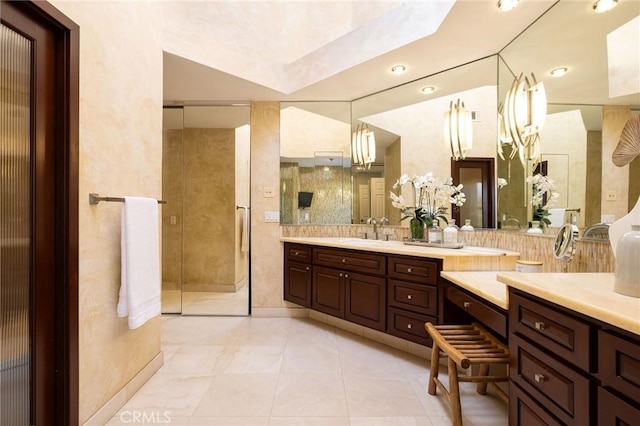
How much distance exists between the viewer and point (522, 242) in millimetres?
2012

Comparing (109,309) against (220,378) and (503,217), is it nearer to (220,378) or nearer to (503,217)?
(220,378)

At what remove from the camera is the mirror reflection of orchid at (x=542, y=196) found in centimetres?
181

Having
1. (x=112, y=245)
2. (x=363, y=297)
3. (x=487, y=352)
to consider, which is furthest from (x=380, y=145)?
(x=112, y=245)

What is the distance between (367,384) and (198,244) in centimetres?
285

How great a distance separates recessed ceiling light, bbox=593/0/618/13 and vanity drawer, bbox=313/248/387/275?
74.3 inches

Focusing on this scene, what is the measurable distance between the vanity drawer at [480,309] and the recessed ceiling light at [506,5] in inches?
68.9

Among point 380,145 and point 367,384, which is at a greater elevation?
point 380,145

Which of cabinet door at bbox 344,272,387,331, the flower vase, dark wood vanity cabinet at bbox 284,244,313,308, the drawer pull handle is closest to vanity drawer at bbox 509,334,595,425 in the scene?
the drawer pull handle

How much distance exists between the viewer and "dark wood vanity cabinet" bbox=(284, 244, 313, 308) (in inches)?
119

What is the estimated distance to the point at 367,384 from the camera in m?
1.98

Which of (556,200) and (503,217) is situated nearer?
(556,200)

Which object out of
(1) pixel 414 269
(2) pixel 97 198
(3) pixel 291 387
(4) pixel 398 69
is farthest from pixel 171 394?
(4) pixel 398 69

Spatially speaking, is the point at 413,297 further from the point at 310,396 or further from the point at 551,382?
the point at 551,382

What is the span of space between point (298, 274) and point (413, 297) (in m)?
1.31
